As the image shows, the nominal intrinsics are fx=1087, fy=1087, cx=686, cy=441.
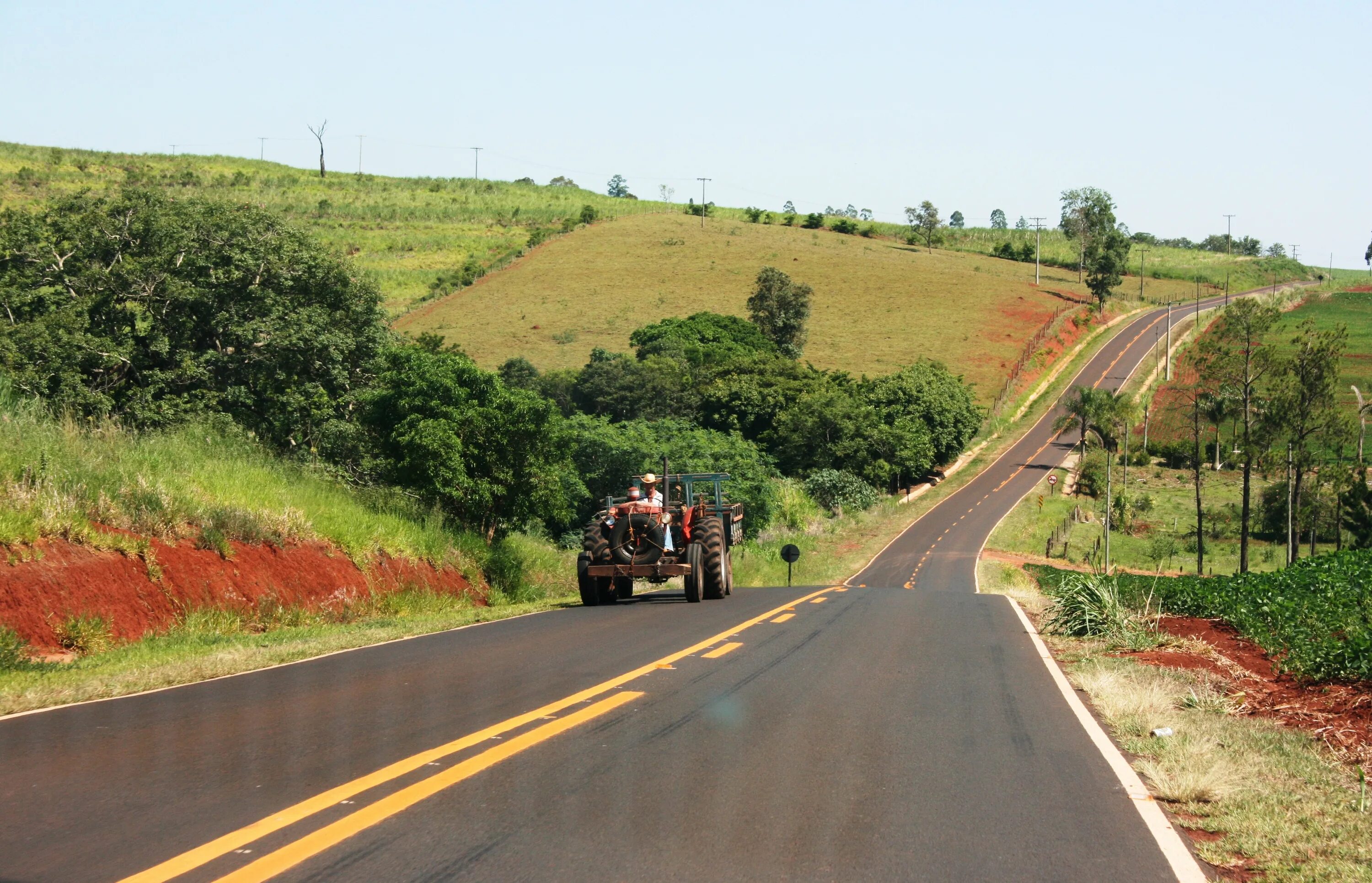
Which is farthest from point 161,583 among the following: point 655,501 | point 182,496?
point 655,501

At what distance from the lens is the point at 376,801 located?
5855 mm

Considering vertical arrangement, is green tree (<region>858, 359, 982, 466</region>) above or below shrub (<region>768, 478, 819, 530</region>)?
above

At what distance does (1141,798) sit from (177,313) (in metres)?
28.9

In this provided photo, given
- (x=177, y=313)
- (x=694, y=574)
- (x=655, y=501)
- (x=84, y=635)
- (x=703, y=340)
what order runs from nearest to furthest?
1. (x=84, y=635)
2. (x=694, y=574)
3. (x=655, y=501)
4. (x=177, y=313)
5. (x=703, y=340)

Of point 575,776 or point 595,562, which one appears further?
point 595,562

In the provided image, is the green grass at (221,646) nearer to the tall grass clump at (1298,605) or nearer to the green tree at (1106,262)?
the tall grass clump at (1298,605)

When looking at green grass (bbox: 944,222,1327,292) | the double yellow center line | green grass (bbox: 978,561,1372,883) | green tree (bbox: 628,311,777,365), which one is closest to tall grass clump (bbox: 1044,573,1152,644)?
green grass (bbox: 978,561,1372,883)

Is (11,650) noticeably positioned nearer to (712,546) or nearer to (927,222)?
(712,546)

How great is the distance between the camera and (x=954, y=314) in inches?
4525

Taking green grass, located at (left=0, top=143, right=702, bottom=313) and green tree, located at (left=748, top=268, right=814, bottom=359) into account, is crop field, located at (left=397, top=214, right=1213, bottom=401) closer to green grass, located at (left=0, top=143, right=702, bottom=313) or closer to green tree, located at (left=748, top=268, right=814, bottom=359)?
green tree, located at (left=748, top=268, right=814, bottom=359)

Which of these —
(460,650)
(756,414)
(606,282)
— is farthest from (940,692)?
(606,282)

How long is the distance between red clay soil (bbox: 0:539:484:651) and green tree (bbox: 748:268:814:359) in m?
84.1

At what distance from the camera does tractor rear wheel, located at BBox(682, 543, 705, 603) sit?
19859mm

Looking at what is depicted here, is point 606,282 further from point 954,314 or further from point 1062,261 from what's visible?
point 1062,261
